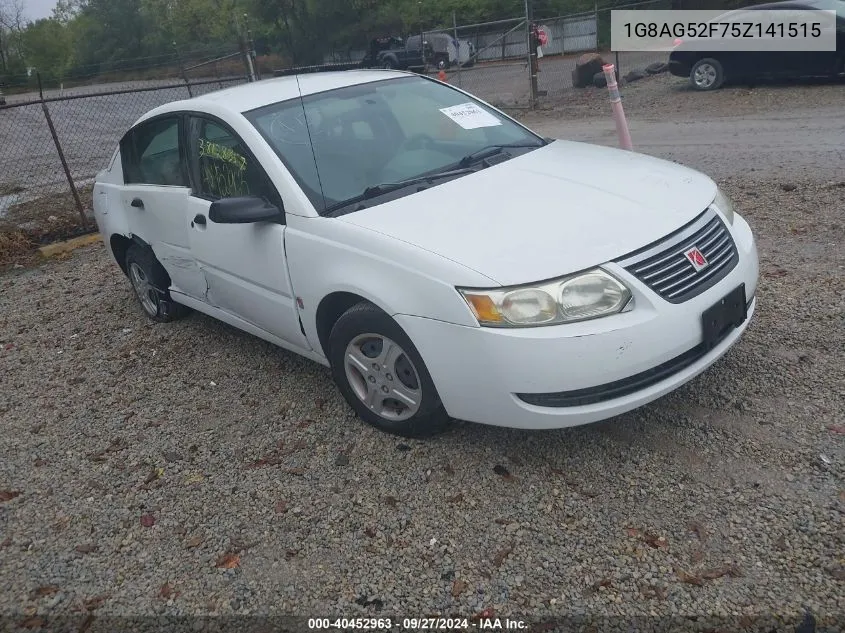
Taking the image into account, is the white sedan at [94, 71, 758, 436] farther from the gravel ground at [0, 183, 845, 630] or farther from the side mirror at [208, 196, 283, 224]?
the gravel ground at [0, 183, 845, 630]

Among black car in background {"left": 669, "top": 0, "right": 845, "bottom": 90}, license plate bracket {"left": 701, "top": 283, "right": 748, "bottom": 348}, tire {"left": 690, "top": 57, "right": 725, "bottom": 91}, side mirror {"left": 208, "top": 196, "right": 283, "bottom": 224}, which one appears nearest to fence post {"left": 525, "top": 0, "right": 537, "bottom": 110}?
black car in background {"left": 669, "top": 0, "right": 845, "bottom": 90}

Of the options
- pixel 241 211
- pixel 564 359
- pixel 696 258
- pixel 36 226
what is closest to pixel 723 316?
pixel 696 258

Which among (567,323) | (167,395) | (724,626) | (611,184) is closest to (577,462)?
(567,323)

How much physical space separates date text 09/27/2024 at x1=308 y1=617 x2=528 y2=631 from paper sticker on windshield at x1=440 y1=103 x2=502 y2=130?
280 cm

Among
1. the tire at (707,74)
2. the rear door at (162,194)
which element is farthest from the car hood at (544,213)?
the tire at (707,74)

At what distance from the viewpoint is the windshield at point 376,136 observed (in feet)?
12.7

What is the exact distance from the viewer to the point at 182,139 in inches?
183

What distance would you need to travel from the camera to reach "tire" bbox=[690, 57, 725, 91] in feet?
45.7

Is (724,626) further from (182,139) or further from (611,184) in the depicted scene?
(182,139)

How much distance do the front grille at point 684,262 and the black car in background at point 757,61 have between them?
36.7ft

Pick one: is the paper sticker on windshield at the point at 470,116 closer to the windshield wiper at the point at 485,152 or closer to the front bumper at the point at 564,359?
the windshield wiper at the point at 485,152

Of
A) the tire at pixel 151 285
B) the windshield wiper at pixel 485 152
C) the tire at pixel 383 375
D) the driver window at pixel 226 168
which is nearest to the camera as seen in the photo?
the tire at pixel 383 375

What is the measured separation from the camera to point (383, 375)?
3568mm

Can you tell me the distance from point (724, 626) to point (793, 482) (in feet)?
2.84
